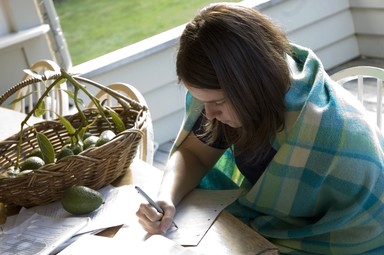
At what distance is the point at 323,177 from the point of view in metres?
1.21

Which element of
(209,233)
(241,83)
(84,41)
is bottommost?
(84,41)

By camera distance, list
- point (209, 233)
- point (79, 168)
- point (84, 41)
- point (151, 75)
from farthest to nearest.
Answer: point (84, 41), point (151, 75), point (79, 168), point (209, 233)

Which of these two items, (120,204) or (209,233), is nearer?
(209,233)

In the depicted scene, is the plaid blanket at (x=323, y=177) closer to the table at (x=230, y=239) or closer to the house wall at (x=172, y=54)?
the table at (x=230, y=239)

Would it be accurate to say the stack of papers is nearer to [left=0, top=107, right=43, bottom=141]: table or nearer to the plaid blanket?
the plaid blanket

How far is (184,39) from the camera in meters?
1.23

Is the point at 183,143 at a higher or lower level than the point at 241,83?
lower

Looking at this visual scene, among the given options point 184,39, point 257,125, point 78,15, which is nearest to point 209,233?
point 257,125

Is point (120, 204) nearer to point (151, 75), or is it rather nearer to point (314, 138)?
point (314, 138)

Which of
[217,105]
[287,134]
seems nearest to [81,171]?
[217,105]

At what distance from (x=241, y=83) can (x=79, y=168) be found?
1.22 ft

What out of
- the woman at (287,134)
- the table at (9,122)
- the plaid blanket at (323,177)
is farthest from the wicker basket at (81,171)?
the table at (9,122)

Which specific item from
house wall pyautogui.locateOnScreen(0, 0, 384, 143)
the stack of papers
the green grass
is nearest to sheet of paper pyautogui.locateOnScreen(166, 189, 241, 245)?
the stack of papers

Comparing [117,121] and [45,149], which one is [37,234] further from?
[117,121]
